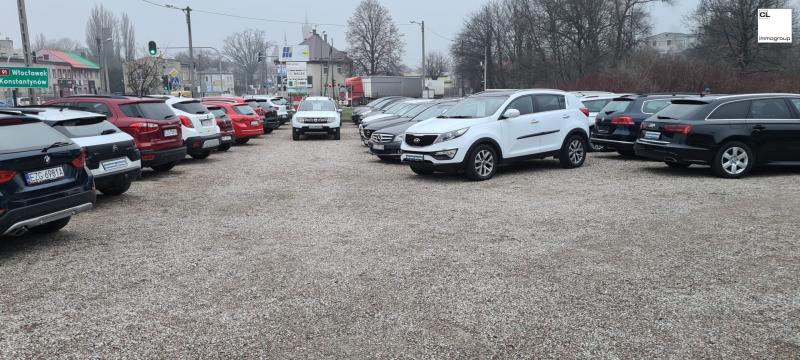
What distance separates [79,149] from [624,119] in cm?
1095

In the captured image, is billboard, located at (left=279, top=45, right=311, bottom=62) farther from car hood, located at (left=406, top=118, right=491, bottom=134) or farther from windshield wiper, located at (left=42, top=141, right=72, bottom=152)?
windshield wiper, located at (left=42, top=141, right=72, bottom=152)

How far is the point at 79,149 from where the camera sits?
263 inches

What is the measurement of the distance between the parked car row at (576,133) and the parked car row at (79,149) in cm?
485

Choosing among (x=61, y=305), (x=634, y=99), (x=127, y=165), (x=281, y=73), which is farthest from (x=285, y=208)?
(x=281, y=73)

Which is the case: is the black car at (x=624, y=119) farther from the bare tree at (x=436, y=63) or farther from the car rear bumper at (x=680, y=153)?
the bare tree at (x=436, y=63)

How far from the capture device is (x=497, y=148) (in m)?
11.2

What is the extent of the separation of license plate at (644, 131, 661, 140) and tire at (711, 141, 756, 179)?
1027 millimetres

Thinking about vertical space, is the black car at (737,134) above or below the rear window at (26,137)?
below

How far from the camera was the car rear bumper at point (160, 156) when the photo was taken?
37.0 feet

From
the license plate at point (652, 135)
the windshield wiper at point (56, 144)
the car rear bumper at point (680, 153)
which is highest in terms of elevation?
the windshield wiper at point (56, 144)

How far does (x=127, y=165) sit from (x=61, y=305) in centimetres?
462

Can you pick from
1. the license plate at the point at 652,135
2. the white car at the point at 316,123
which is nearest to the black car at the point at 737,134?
the license plate at the point at 652,135

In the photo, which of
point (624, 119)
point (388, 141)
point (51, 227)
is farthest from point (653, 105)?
point (51, 227)

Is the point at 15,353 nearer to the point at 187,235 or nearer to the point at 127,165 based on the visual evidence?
the point at 187,235
